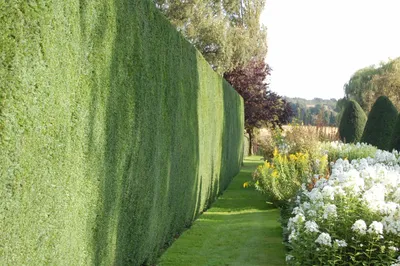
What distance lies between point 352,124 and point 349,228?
59.7 feet

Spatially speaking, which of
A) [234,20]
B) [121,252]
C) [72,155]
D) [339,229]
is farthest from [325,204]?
[234,20]

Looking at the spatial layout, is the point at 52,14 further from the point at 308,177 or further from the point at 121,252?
the point at 308,177

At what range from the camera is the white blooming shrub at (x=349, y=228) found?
4836mm

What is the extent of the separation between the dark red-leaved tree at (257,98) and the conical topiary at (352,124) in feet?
21.1

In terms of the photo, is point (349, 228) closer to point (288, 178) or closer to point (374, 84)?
point (288, 178)

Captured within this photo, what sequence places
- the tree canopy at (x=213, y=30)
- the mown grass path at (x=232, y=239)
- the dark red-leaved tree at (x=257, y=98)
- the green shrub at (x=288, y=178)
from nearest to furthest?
the mown grass path at (x=232, y=239) < the green shrub at (x=288, y=178) < the tree canopy at (x=213, y=30) < the dark red-leaved tree at (x=257, y=98)

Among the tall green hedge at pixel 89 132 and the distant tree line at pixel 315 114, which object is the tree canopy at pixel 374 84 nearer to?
the distant tree line at pixel 315 114

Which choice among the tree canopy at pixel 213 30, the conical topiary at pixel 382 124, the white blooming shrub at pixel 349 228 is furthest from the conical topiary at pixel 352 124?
the white blooming shrub at pixel 349 228

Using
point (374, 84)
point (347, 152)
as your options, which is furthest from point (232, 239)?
point (374, 84)

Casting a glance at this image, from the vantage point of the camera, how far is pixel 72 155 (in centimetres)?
332

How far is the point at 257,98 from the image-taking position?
28.5m

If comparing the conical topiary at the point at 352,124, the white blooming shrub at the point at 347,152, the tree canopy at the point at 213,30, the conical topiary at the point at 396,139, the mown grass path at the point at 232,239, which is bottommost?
the mown grass path at the point at 232,239

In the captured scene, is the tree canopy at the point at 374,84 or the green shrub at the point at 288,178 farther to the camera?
the tree canopy at the point at 374,84

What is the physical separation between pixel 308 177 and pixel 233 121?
20.3ft
